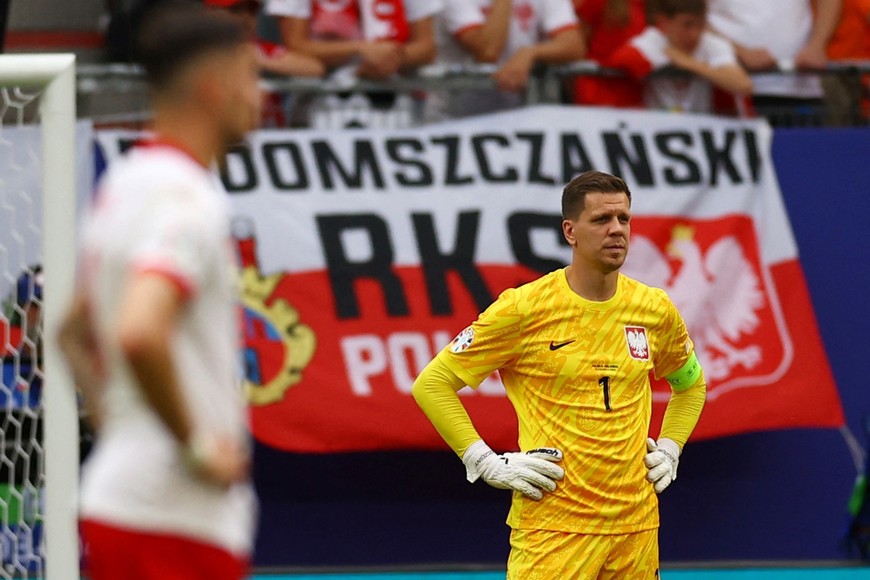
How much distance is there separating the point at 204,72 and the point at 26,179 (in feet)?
10.8

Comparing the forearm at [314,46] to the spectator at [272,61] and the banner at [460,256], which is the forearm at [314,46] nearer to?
the spectator at [272,61]

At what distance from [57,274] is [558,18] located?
3.20 meters

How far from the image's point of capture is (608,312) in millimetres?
4660

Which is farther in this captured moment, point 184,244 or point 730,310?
point 730,310

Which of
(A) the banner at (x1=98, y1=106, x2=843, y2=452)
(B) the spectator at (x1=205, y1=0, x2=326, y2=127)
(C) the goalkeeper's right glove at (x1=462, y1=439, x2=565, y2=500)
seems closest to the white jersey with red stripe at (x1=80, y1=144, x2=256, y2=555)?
(C) the goalkeeper's right glove at (x1=462, y1=439, x2=565, y2=500)

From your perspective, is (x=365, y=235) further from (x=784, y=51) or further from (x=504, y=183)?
(x=784, y=51)

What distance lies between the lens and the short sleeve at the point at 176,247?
2.29 meters

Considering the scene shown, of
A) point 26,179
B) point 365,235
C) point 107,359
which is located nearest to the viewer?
point 107,359

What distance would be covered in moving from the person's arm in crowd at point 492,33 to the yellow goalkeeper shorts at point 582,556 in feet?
10.0

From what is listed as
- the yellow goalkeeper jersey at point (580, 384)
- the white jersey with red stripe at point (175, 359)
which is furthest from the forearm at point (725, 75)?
the white jersey with red stripe at point (175, 359)

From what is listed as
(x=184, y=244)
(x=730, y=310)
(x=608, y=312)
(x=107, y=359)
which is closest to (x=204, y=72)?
(x=184, y=244)

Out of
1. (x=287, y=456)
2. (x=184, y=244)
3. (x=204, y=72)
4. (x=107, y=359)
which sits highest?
(x=204, y=72)

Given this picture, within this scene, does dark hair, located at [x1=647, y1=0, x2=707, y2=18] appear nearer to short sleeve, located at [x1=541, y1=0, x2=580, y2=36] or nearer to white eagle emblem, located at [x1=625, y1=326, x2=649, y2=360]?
short sleeve, located at [x1=541, y1=0, x2=580, y2=36]

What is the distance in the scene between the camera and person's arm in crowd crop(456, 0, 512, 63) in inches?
276
